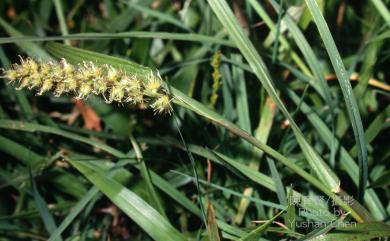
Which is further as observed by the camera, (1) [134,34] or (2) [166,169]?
(2) [166,169]

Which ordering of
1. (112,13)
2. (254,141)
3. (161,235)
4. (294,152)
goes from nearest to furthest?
(254,141), (161,235), (294,152), (112,13)

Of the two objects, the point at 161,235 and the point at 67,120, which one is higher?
the point at 67,120

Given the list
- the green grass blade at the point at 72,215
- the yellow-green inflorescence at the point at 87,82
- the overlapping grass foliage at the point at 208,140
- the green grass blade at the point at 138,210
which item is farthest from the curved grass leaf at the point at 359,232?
the green grass blade at the point at 72,215

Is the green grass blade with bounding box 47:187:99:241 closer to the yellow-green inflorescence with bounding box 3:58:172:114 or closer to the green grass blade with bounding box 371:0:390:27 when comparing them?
the yellow-green inflorescence with bounding box 3:58:172:114

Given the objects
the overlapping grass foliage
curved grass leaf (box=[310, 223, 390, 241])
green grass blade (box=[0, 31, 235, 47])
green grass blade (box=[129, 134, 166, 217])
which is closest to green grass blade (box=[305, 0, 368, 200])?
the overlapping grass foliage

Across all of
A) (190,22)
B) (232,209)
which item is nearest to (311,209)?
(232,209)

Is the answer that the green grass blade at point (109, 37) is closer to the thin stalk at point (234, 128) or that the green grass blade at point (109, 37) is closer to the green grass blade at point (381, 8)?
the thin stalk at point (234, 128)

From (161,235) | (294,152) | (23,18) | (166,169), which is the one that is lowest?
(161,235)

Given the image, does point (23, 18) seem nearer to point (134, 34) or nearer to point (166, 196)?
point (134, 34)

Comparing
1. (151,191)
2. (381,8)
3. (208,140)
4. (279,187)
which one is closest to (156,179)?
(151,191)
